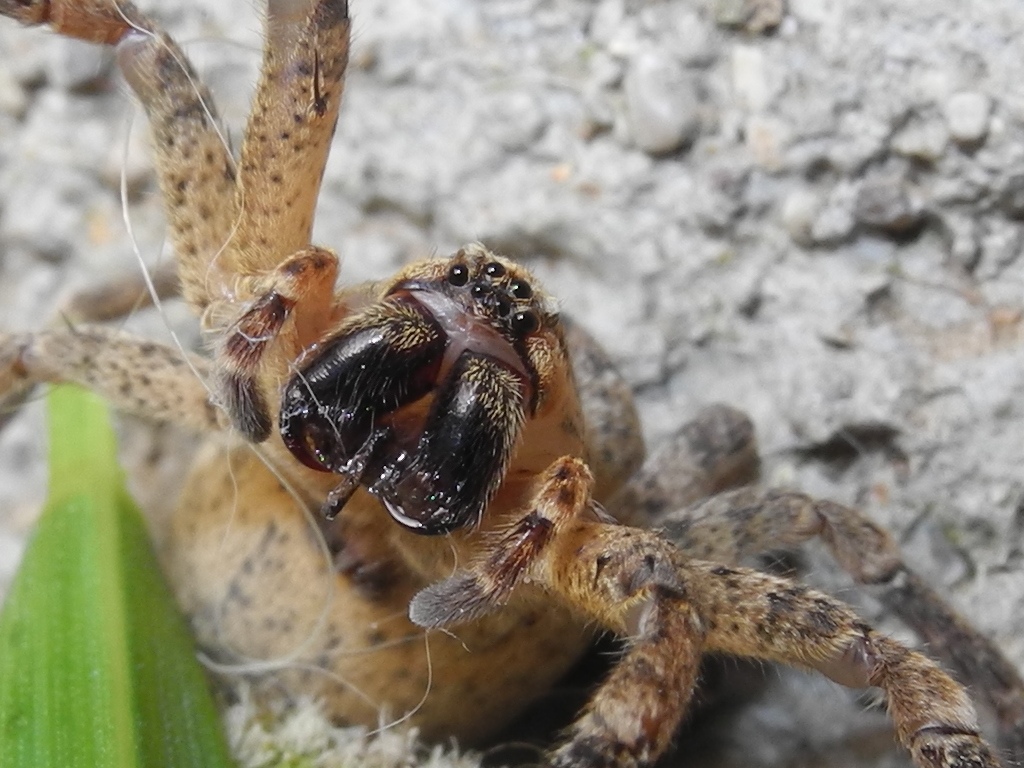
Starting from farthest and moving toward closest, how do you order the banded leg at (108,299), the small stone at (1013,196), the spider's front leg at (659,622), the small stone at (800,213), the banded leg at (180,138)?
the banded leg at (108,299)
the small stone at (800,213)
the small stone at (1013,196)
the banded leg at (180,138)
the spider's front leg at (659,622)

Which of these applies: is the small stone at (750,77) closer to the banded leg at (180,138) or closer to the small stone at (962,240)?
the small stone at (962,240)

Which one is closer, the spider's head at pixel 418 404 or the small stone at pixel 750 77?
the spider's head at pixel 418 404

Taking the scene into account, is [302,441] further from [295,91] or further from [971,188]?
[971,188]

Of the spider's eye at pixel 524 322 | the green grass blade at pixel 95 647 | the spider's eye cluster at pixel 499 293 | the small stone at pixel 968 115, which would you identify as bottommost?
the green grass blade at pixel 95 647

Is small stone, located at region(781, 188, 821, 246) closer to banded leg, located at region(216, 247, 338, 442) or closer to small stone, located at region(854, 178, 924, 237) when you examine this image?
small stone, located at region(854, 178, 924, 237)

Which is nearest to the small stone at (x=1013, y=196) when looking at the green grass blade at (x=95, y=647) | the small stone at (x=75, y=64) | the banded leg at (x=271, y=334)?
the banded leg at (x=271, y=334)

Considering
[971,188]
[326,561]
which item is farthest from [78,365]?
[971,188]
